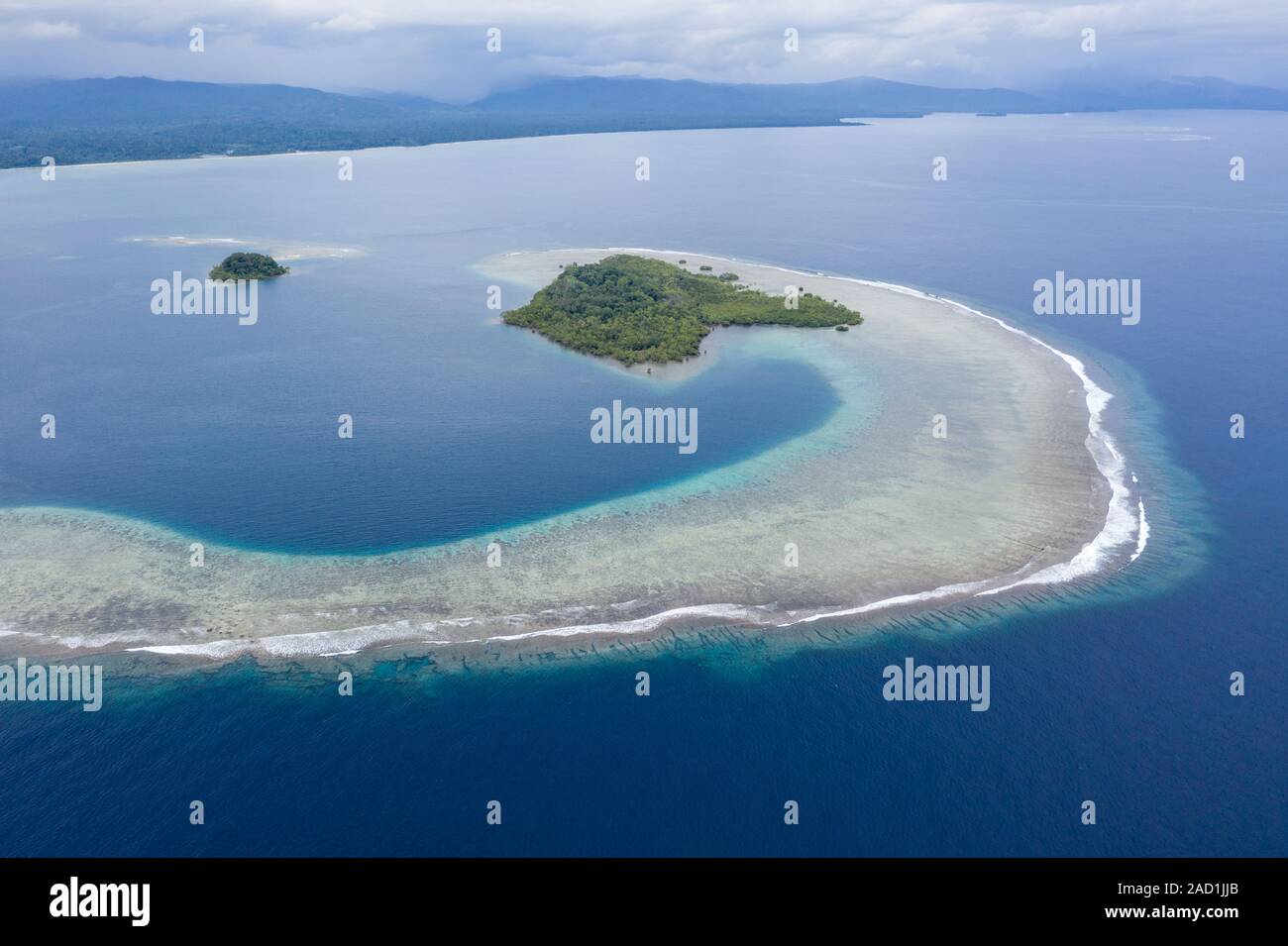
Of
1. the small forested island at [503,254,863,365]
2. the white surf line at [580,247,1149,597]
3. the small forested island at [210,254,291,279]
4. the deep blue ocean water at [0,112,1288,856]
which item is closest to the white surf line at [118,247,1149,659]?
the white surf line at [580,247,1149,597]

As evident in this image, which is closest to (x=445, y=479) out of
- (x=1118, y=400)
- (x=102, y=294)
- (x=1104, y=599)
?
(x=1104, y=599)

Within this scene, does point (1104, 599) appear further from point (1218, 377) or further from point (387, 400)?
point (387, 400)

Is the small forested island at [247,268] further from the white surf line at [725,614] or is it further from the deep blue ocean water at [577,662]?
the white surf line at [725,614]

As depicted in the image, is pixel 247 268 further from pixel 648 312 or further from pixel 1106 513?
pixel 1106 513

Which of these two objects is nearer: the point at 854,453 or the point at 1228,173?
the point at 854,453

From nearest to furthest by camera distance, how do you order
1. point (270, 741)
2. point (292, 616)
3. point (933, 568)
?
1. point (270, 741)
2. point (292, 616)
3. point (933, 568)

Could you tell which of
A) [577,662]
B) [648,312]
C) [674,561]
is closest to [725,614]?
[674,561]

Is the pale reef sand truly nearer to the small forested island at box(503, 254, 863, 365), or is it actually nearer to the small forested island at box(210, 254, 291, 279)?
the small forested island at box(503, 254, 863, 365)
